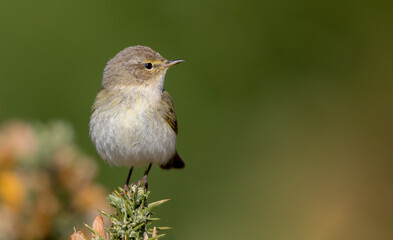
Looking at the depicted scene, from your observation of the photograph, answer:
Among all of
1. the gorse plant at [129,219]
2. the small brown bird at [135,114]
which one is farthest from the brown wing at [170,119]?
the gorse plant at [129,219]

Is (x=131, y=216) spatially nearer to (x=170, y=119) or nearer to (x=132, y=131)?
(x=132, y=131)

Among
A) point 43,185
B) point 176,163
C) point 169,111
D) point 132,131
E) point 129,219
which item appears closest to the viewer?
point 129,219

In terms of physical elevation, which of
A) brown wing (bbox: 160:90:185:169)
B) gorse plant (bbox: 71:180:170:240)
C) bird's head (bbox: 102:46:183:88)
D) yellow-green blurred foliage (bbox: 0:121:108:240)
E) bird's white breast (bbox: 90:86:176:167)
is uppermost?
bird's head (bbox: 102:46:183:88)

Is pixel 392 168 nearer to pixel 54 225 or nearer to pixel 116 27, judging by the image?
pixel 116 27

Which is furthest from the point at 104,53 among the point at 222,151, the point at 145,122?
the point at 222,151

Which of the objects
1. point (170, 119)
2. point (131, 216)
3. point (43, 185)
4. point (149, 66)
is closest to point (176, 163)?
point (170, 119)

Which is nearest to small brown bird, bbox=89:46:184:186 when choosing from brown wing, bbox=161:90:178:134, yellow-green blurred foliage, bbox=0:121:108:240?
brown wing, bbox=161:90:178:134

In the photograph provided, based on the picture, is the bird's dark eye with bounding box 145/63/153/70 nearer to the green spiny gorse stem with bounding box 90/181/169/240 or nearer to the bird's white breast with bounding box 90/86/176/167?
the bird's white breast with bounding box 90/86/176/167
